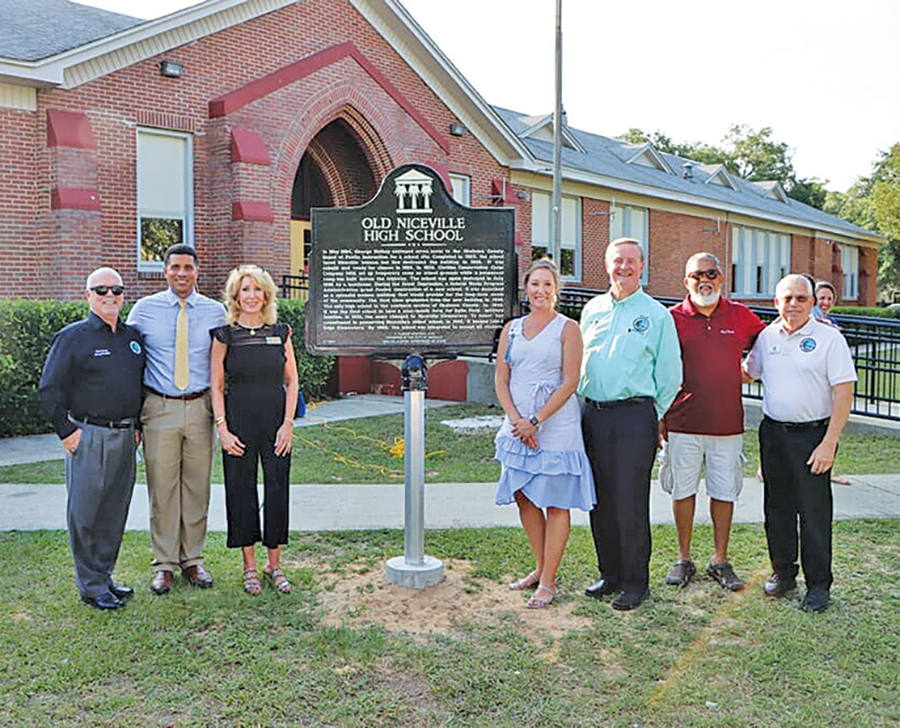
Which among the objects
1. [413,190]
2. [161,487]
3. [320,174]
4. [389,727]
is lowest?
[389,727]

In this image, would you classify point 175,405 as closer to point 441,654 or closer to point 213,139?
point 441,654

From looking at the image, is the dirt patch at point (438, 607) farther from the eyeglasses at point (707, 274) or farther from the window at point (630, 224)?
the window at point (630, 224)

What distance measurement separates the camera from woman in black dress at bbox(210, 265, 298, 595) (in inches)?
187

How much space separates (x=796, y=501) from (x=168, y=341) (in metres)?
3.41

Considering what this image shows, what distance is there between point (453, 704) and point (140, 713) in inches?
47.6

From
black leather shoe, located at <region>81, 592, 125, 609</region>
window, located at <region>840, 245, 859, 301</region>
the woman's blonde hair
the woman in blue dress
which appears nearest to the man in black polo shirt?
black leather shoe, located at <region>81, 592, 125, 609</region>

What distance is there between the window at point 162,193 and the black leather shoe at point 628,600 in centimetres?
1081

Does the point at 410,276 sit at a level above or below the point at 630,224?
below

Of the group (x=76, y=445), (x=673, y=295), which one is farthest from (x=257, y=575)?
(x=673, y=295)

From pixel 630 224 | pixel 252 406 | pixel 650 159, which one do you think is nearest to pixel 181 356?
pixel 252 406

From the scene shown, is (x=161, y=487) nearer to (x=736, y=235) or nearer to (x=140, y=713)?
(x=140, y=713)

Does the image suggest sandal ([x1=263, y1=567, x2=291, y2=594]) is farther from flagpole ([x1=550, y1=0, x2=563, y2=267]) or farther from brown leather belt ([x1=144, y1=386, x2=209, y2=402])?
flagpole ([x1=550, y1=0, x2=563, y2=267])

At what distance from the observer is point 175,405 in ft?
15.8

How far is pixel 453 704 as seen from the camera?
3617 mm
